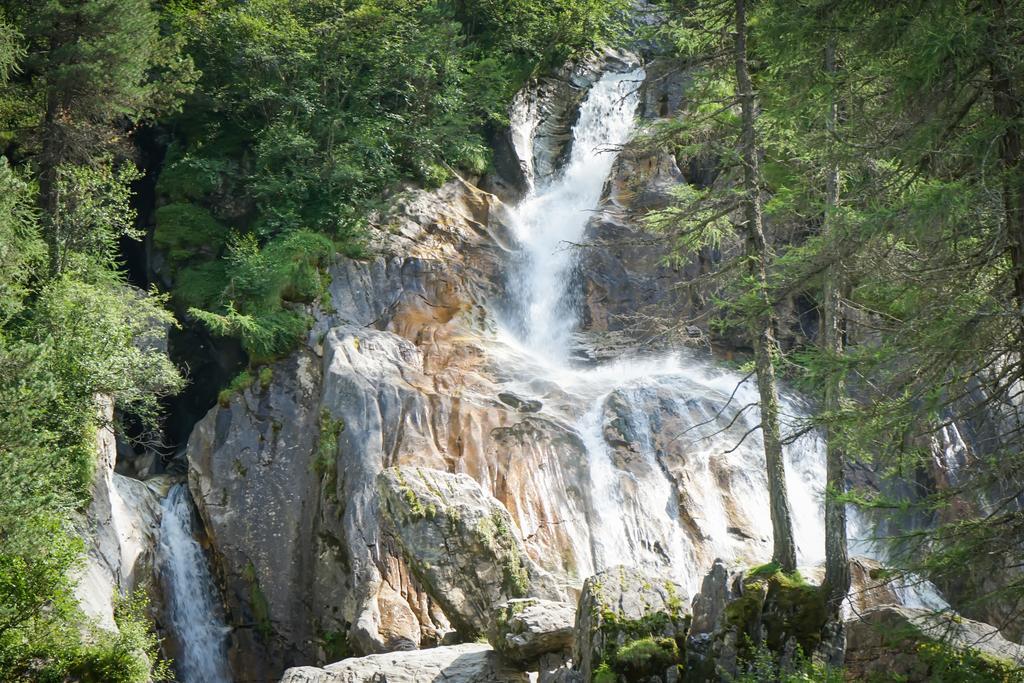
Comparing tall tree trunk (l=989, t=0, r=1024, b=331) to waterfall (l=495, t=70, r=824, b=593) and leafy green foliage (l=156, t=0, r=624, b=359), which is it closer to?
waterfall (l=495, t=70, r=824, b=593)

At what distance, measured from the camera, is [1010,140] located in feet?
23.5

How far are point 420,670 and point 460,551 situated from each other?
1887mm

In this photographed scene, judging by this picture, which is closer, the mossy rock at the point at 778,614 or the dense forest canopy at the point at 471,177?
the dense forest canopy at the point at 471,177

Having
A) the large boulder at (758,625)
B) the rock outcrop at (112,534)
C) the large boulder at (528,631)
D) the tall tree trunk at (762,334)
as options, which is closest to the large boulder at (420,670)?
the large boulder at (528,631)

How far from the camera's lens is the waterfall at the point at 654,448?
14422mm

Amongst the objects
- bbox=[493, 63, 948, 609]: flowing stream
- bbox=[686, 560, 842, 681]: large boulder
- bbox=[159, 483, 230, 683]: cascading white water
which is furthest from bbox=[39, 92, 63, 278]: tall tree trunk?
bbox=[686, 560, 842, 681]: large boulder

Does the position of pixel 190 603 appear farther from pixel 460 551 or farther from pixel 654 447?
pixel 654 447

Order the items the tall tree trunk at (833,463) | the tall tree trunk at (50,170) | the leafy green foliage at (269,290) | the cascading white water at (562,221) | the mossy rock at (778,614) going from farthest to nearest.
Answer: the cascading white water at (562,221), the leafy green foliage at (269,290), the tall tree trunk at (50,170), the tall tree trunk at (833,463), the mossy rock at (778,614)

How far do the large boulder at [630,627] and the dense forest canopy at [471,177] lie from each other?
1664mm

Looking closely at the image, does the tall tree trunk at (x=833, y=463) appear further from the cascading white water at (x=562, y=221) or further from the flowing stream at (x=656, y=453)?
the cascading white water at (x=562, y=221)

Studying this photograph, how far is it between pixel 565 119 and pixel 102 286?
15.4 m

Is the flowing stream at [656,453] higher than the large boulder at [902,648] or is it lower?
higher

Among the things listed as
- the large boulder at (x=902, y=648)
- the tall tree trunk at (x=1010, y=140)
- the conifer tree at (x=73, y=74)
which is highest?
the conifer tree at (x=73, y=74)

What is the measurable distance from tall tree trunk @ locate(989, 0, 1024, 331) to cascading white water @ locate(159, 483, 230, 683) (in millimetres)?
12871
